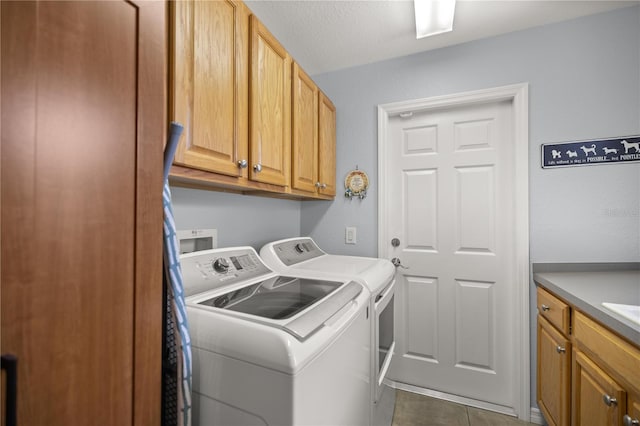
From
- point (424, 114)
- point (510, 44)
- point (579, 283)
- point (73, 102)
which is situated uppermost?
point (510, 44)

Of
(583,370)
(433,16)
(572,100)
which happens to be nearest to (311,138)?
(433,16)

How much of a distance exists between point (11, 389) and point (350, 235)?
2.00 meters

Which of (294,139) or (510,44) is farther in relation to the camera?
(510,44)

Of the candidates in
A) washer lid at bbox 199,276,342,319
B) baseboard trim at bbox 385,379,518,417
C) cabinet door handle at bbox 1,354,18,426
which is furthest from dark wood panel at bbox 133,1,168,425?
baseboard trim at bbox 385,379,518,417

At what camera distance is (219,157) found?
1065 millimetres

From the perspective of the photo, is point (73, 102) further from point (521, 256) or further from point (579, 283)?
point (521, 256)

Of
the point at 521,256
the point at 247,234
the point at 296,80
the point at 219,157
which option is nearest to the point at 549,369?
the point at 521,256

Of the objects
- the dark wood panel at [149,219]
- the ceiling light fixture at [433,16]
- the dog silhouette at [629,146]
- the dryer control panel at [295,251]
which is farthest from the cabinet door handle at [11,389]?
the dog silhouette at [629,146]

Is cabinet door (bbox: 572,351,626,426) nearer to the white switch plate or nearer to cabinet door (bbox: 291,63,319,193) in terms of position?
the white switch plate

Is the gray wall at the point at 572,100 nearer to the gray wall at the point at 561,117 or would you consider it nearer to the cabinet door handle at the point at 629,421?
the gray wall at the point at 561,117

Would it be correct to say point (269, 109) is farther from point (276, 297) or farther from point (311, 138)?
point (276, 297)

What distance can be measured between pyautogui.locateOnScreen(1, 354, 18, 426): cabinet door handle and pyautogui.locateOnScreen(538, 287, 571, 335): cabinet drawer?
1827 millimetres

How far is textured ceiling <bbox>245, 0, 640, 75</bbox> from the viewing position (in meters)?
1.59

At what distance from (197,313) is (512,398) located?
215cm
